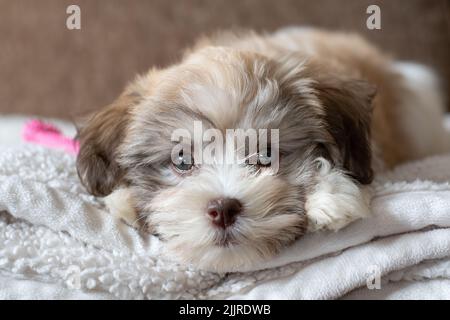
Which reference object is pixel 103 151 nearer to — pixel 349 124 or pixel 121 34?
pixel 349 124

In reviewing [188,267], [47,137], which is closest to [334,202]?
[188,267]

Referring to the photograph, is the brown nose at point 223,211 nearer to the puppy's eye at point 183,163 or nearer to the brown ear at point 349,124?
the puppy's eye at point 183,163

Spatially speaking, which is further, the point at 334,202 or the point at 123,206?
the point at 123,206

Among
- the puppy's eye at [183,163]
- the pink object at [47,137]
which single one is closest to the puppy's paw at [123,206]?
the puppy's eye at [183,163]

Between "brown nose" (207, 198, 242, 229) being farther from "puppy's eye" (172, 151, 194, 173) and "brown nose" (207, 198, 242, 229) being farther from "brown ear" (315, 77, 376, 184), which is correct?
"brown ear" (315, 77, 376, 184)

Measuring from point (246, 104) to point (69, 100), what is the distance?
1.77 metres

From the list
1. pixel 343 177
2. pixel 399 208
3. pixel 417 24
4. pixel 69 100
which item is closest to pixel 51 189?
pixel 343 177

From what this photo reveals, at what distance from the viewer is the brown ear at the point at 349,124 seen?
1642 millimetres

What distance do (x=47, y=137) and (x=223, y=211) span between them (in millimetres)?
974

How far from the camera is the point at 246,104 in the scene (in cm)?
156

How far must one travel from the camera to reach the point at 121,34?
10.0 feet

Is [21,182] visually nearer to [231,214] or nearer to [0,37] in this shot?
[231,214]
